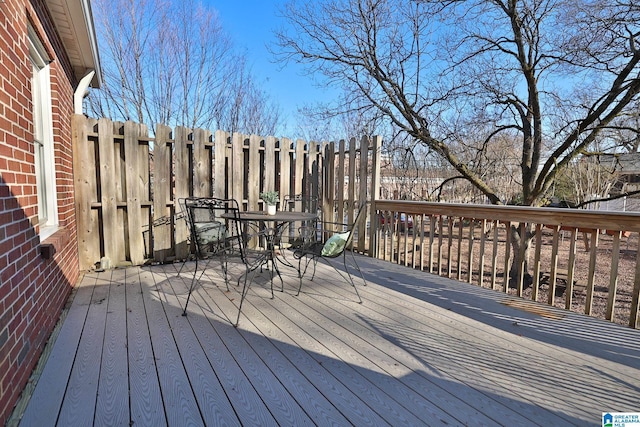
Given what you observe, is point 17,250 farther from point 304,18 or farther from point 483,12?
point 483,12

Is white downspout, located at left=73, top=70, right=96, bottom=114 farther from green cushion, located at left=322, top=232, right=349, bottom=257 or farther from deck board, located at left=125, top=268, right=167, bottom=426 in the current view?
green cushion, located at left=322, top=232, right=349, bottom=257

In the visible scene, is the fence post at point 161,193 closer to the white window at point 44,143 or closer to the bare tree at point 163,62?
the white window at point 44,143

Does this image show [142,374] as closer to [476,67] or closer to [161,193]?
[161,193]

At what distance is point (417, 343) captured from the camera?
2051 mm

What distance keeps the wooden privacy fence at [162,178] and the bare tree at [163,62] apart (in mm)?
4338

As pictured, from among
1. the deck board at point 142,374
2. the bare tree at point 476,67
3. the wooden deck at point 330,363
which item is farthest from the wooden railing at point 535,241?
the deck board at point 142,374

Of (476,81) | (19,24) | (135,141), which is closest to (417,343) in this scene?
(19,24)

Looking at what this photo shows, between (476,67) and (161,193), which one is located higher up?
(476,67)

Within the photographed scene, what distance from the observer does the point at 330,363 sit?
1.80 m

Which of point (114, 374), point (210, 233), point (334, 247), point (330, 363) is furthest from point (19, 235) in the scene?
point (334, 247)

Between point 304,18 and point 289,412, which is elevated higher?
point 304,18

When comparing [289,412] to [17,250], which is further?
[17,250]

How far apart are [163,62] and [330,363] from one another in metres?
8.10

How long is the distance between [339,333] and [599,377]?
1432 millimetres
